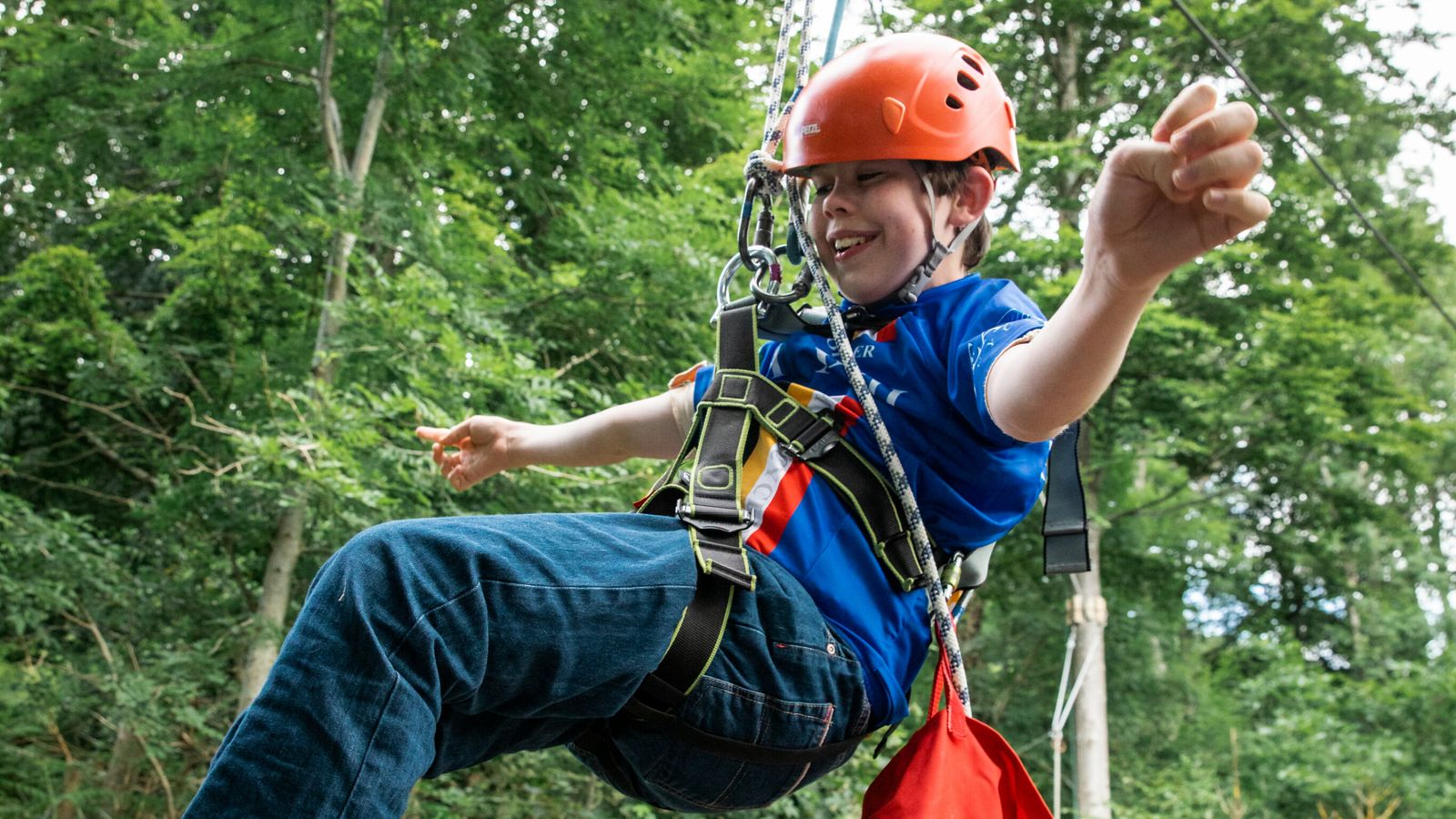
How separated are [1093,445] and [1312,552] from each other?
11.1ft

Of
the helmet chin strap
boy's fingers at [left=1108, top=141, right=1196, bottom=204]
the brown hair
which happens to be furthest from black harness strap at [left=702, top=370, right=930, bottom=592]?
boy's fingers at [left=1108, top=141, right=1196, bottom=204]

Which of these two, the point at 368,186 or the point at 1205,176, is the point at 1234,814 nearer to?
the point at 368,186

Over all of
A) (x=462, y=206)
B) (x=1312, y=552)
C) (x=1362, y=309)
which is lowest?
(x=1312, y=552)

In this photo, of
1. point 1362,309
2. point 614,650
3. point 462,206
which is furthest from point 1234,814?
point 614,650

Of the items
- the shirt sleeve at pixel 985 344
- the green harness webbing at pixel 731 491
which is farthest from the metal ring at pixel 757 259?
the shirt sleeve at pixel 985 344

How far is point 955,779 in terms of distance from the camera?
1.42m

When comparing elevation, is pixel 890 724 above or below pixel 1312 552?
below

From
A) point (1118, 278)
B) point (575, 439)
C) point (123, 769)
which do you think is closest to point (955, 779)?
point (1118, 278)

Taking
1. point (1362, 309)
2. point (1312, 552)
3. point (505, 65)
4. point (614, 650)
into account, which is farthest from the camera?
point (1312, 552)

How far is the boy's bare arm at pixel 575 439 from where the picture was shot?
2.00 meters

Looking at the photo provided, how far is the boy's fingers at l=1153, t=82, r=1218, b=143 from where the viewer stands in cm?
→ 98

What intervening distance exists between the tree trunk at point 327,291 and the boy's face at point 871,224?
154 inches

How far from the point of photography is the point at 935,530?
1.64 meters

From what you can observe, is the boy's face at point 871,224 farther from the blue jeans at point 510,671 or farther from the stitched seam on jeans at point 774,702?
the stitched seam on jeans at point 774,702
